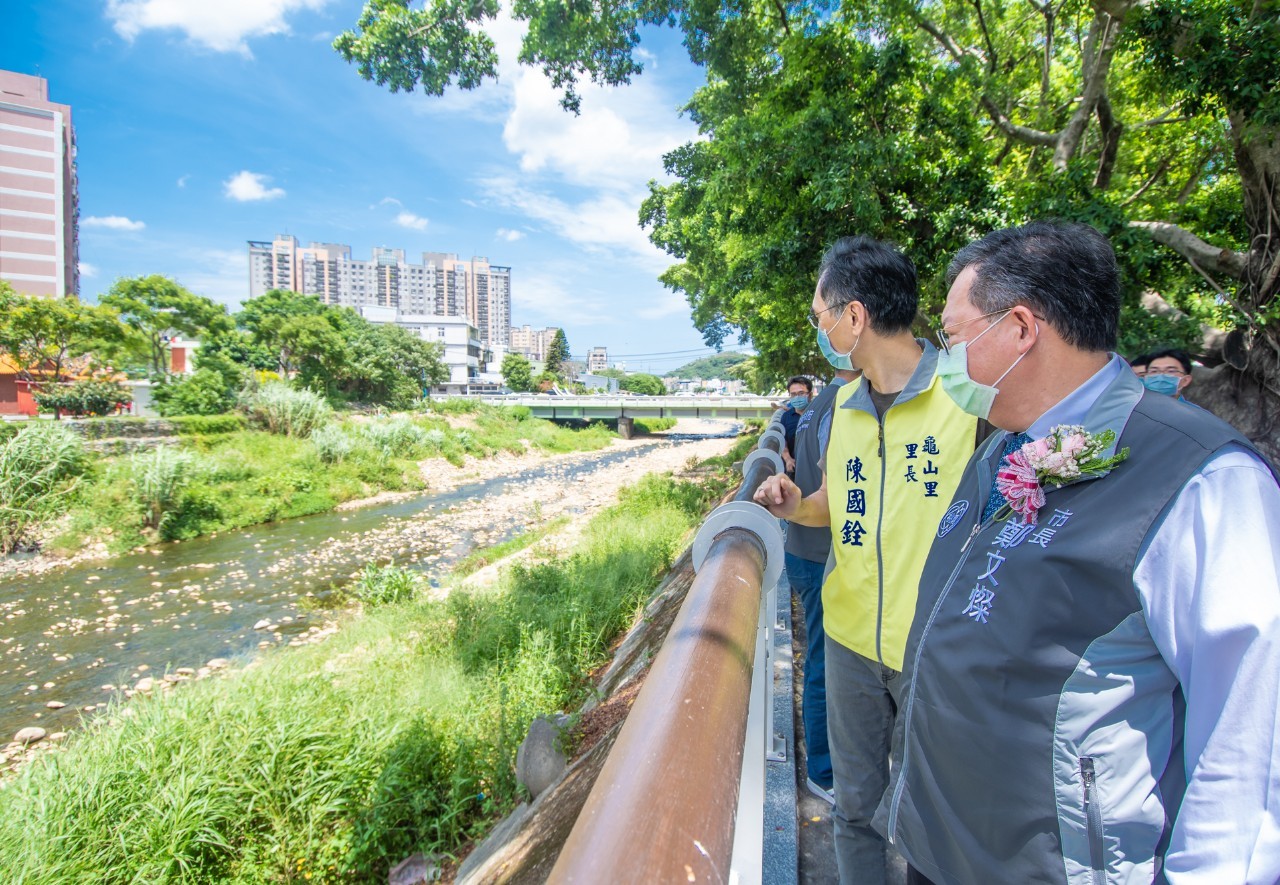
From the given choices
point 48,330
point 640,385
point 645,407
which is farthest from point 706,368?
point 48,330

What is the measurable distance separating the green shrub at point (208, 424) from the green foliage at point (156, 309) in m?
5.67

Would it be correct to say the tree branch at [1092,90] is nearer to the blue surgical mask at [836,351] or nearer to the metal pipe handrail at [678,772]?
the blue surgical mask at [836,351]

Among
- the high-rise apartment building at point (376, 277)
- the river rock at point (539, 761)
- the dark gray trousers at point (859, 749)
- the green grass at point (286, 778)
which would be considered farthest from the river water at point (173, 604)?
the high-rise apartment building at point (376, 277)

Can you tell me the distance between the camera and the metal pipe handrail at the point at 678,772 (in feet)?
1.61

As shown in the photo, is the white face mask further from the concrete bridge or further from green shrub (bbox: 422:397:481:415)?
the concrete bridge

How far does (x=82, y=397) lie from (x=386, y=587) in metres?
19.4

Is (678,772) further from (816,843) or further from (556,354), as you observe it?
(556,354)

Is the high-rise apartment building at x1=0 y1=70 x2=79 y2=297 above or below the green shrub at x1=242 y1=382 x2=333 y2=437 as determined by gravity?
above

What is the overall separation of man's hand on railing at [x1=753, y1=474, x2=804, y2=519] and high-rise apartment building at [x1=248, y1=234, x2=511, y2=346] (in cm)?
10649

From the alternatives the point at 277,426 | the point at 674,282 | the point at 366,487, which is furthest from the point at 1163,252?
the point at 277,426

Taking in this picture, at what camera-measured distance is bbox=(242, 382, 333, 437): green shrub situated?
811 inches

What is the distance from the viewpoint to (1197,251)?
5.50m

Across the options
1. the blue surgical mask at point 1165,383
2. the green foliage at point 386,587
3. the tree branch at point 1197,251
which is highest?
the tree branch at point 1197,251

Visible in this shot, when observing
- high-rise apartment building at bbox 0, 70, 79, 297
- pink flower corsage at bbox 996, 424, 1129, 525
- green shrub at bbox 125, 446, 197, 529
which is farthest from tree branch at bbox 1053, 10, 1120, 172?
high-rise apartment building at bbox 0, 70, 79, 297
